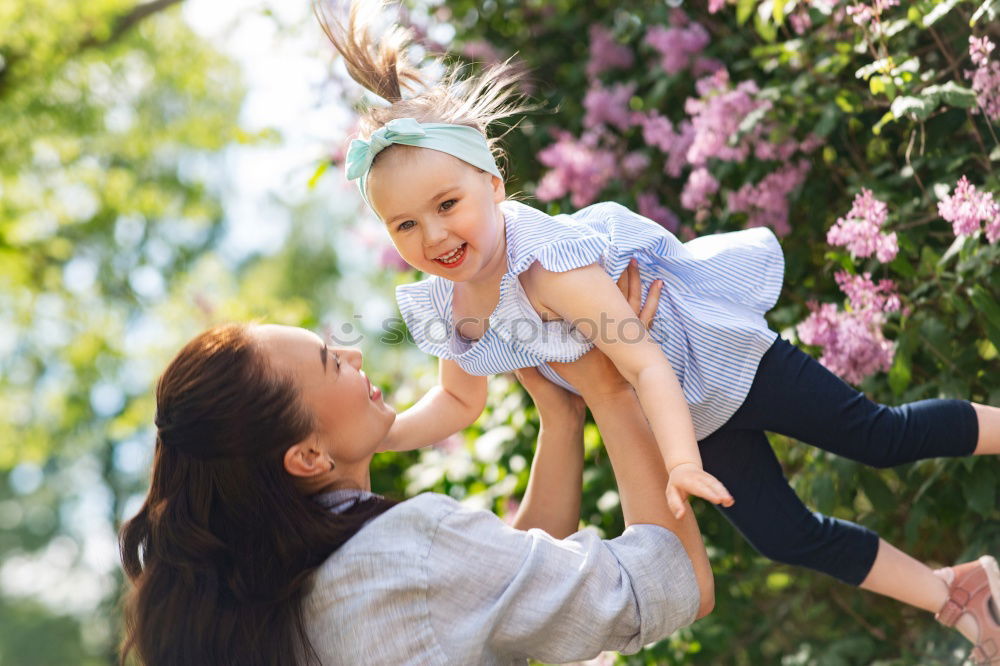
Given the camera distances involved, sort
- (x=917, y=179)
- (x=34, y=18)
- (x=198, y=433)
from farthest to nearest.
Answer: (x=34, y=18), (x=917, y=179), (x=198, y=433)

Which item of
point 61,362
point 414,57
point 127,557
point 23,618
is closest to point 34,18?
point 61,362

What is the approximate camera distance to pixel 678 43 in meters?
3.28

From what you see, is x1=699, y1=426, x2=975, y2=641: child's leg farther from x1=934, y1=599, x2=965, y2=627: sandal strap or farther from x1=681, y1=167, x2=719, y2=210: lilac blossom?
x1=681, y1=167, x2=719, y2=210: lilac blossom

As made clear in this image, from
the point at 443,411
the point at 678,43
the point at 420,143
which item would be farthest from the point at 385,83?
the point at 678,43

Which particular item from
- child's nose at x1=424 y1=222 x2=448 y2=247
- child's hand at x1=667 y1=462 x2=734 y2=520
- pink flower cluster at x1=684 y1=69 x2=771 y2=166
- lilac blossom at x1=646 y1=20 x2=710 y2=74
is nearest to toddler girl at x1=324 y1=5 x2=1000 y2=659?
child's nose at x1=424 y1=222 x2=448 y2=247

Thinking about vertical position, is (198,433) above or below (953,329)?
above

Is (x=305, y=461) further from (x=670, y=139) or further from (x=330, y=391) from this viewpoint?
(x=670, y=139)

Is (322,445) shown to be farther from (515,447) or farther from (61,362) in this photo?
(61,362)

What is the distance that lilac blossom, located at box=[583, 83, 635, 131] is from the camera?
140 inches

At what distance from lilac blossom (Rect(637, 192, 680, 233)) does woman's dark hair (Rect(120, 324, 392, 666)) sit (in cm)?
193

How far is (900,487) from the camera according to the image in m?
3.05

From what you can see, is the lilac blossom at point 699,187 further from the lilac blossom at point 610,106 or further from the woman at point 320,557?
the woman at point 320,557

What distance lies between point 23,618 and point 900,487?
22065 mm

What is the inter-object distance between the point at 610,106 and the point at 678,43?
14.5 inches
